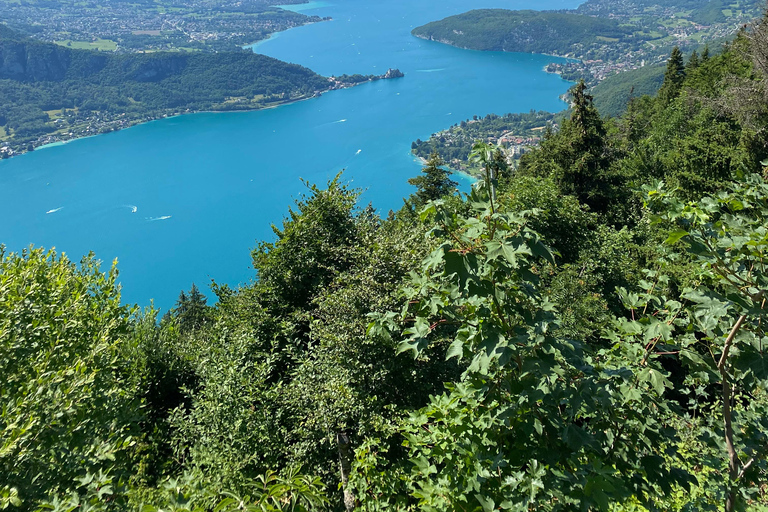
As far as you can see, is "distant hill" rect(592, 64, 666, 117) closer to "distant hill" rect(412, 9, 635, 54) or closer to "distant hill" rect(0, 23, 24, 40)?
"distant hill" rect(412, 9, 635, 54)

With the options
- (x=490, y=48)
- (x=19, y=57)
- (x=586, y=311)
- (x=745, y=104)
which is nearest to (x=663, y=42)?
(x=490, y=48)

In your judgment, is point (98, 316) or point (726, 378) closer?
point (726, 378)

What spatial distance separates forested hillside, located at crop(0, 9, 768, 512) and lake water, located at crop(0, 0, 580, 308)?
1860 cm

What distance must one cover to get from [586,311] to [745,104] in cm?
1396

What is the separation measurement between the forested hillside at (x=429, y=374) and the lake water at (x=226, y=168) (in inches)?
732

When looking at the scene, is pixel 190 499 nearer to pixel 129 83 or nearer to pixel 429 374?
pixel 429 374

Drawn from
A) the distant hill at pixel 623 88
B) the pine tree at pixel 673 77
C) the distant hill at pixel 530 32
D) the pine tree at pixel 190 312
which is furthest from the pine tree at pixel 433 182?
the distant hill at pixel 530 32

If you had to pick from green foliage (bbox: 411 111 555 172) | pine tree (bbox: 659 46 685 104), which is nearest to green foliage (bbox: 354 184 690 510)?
pine tree (bbox: 659 46 685 104)

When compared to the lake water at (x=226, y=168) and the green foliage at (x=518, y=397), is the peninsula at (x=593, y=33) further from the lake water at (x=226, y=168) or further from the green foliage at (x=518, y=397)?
the green foliage at (x=518, y=397)

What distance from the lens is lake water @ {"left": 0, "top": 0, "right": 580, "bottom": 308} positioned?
163 ft

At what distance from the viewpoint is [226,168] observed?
225ft

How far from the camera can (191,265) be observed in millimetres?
46750

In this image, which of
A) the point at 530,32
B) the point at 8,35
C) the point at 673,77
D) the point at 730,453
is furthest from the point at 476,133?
the point at 8,35

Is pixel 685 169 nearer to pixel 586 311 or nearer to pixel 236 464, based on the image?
pixel 586 311
